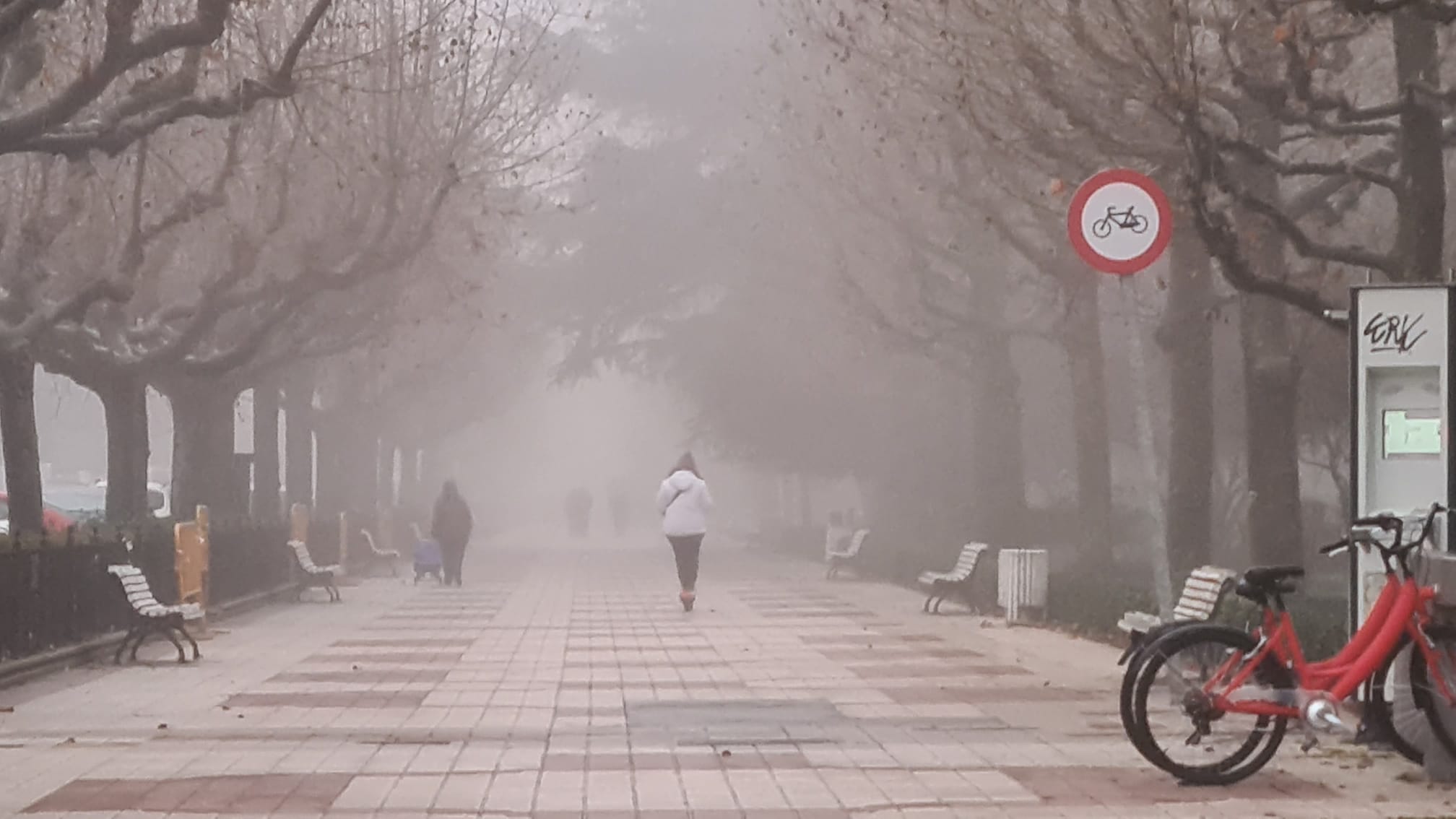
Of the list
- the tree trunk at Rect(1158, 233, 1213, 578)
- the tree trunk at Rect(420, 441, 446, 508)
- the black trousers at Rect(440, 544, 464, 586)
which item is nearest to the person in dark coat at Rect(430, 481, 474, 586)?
the black trousers at Rect(440, 544, 464, 586)

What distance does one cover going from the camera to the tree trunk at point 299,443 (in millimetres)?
46062

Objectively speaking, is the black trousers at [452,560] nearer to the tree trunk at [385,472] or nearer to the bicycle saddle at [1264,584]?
the tree trunk at [385,472]

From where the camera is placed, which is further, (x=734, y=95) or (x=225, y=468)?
(x=734, y=95)

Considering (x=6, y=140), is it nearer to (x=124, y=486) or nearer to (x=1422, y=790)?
(x=1422, y=790)

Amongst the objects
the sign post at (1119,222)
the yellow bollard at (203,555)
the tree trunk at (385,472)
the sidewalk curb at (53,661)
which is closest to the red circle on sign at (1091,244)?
the sign post at (1119,222)

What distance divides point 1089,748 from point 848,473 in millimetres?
40597

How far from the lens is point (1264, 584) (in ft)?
35.3

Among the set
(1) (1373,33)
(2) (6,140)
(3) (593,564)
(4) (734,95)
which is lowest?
(3) (593,564)

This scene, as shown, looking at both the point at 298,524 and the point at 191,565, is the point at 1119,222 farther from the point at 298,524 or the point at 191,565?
the point at 298,524

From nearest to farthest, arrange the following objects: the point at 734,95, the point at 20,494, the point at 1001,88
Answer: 1. the point at 1001,88
2. the point at 20,494
3. the point at 734,95

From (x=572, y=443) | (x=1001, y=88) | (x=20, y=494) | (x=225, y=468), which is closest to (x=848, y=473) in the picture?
(x=225, y=468)

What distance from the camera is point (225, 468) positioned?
3516 centimetres

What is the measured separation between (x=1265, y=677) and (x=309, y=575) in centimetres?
2276

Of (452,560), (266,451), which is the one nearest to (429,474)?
(266,451)
